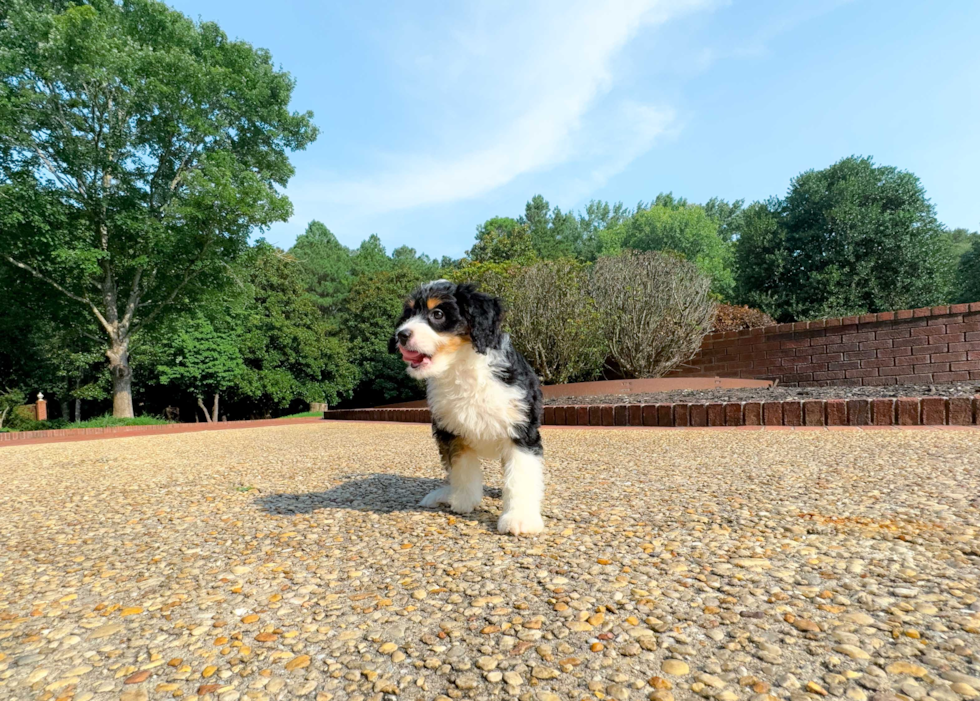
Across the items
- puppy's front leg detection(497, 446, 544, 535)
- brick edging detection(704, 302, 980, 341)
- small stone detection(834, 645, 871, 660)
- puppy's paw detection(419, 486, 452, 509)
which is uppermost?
brick edging detection(704, 302, 980, 341)

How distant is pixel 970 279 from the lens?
2666cm

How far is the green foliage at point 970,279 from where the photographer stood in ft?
85.6

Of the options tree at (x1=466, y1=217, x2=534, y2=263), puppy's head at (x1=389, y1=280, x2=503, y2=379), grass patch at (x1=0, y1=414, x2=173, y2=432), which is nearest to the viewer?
puppy's head at (x1=389, y1=280, x2=503, y2=379)

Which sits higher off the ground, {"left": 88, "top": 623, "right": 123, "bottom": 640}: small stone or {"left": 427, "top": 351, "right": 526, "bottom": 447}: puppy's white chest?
{"left": 427, "top": 351, "right": 526, "bottom": 447}: puppy's white chest

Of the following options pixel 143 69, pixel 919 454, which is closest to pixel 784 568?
pixel 919 454

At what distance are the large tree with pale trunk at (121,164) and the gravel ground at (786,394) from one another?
512 inches

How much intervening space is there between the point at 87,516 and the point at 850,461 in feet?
18.1

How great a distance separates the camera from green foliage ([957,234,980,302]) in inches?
1027

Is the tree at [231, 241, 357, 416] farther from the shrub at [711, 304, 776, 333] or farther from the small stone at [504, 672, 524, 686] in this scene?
the small stone at [504, 672, 524, 686]

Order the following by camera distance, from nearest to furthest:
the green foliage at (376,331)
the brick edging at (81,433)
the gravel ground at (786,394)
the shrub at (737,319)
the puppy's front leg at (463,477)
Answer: the puppy's front leg at (463,477) < the gravel ground at (786,394) < the brick edging at (81,433) < the shrub at (737,319) < the green foliage at (376,331)

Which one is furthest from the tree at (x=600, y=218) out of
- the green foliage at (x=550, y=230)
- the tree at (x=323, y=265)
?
the tree at (x=323, y=265)

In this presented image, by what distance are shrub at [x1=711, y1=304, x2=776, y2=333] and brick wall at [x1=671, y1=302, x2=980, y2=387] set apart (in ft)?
8.20

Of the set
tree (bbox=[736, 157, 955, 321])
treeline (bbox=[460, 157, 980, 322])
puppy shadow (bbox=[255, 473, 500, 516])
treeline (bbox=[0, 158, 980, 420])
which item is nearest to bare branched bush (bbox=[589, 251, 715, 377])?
treeline (bbox=[0, 158, 980, 420])

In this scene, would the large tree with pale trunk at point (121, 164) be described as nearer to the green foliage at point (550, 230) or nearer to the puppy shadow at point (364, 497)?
the puppy shadow at point (364, 497)
